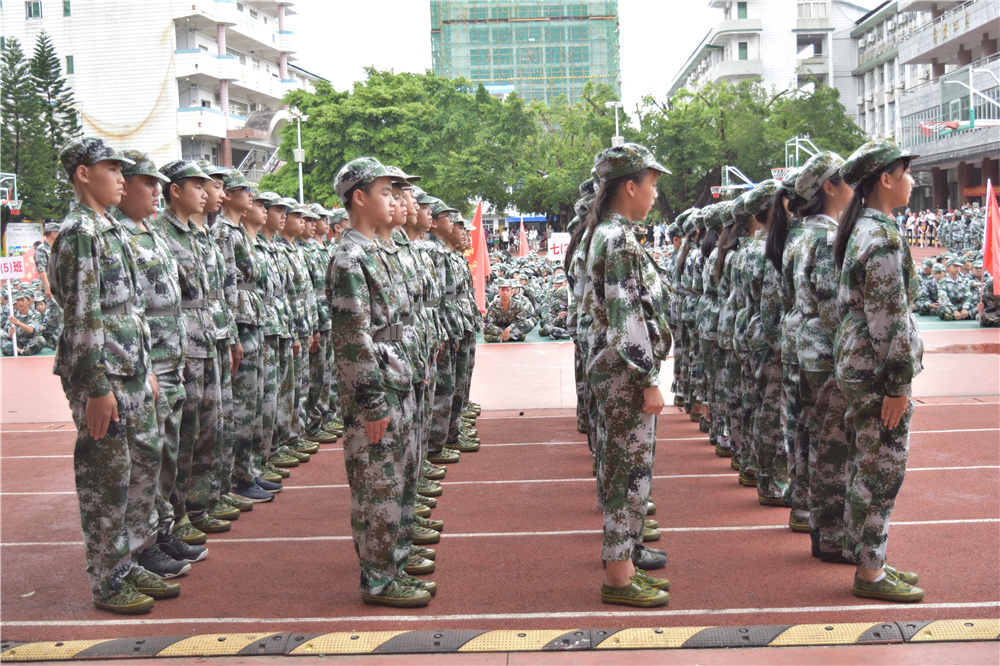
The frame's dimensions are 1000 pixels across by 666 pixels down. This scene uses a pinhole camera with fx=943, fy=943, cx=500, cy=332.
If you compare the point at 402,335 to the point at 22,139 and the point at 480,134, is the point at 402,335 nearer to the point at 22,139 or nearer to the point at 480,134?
the point at 480,134

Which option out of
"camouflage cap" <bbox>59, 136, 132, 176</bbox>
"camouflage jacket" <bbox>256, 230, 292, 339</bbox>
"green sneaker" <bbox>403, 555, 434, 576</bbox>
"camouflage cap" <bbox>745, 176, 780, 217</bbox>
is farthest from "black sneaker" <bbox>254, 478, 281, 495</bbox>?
"camouflage cap" <bbox>745, 176, 780, 217</bbox>

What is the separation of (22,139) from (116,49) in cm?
1143

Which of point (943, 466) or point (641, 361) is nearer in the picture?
point (641, 361)

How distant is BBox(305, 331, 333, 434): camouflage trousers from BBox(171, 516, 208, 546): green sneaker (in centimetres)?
331

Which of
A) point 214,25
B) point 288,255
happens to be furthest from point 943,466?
point 214,25

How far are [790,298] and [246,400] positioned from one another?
3727 millimetres

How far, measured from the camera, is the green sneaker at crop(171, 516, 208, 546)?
559 cm

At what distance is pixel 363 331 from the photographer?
4398 mm

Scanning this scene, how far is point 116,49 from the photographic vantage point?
50875 mm

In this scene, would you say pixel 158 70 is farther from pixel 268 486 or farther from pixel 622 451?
pixel 622 451

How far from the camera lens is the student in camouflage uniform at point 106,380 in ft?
14.4

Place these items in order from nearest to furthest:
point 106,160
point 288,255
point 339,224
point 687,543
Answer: point 106,160 → point 687,543 → point 288,255 → point 339,224

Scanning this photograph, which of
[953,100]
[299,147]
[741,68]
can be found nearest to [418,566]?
[299,147]

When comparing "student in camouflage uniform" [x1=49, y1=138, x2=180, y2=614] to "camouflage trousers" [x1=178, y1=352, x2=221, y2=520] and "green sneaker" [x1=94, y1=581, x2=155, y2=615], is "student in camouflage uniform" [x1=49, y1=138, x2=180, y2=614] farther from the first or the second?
"camouflage trousers" [x1=178, y1=352, x2=221, y2=520]
